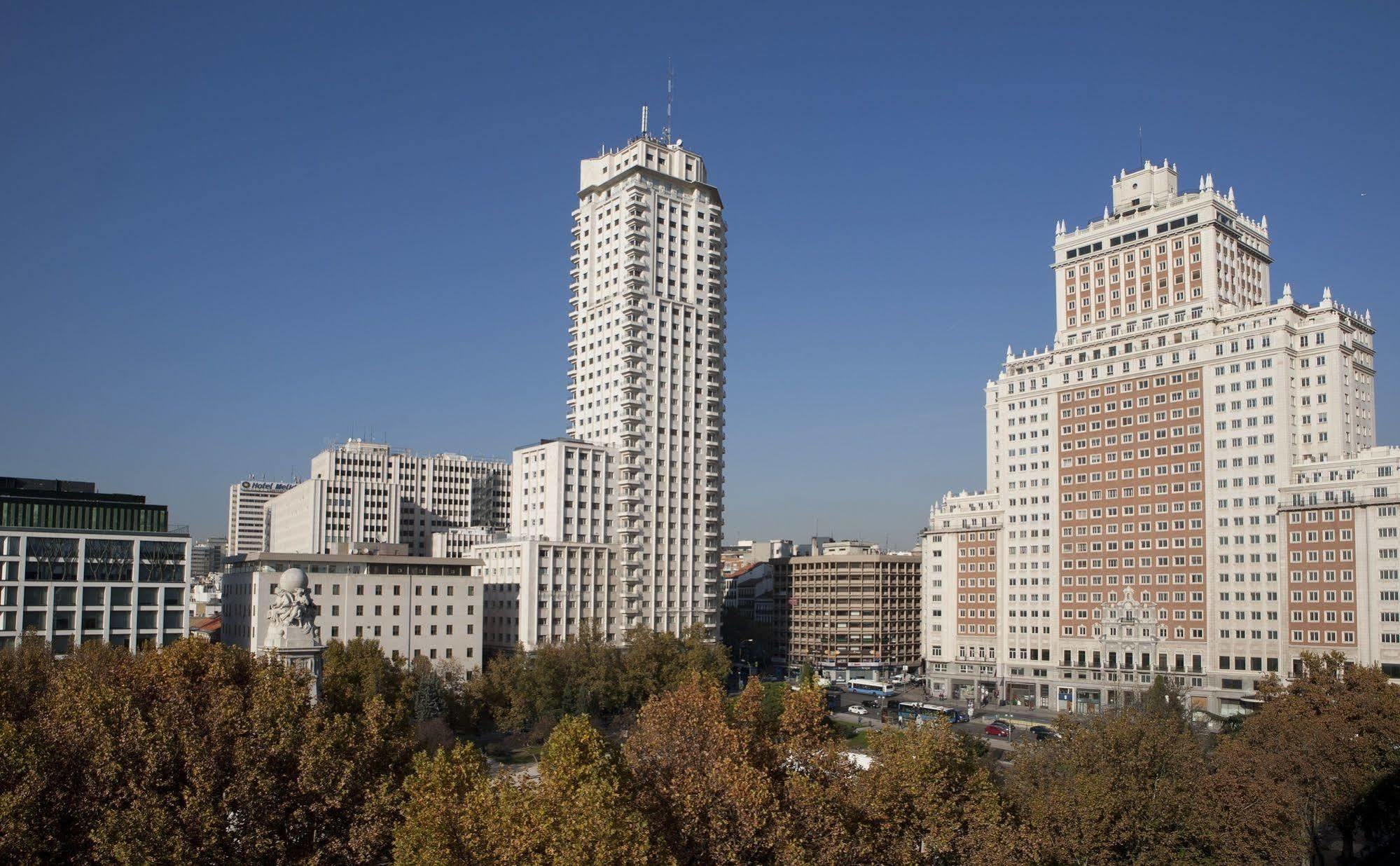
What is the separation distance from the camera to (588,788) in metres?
39.2

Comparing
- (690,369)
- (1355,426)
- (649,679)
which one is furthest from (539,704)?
(1355,426)

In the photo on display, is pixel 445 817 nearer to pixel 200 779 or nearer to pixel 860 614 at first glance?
pixel 200 779

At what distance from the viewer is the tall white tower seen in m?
149

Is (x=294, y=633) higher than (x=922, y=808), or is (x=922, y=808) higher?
(x=294, y=633)

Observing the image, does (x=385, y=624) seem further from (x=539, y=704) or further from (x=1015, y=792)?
(x=1015, y=792)

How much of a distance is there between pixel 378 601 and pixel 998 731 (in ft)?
212

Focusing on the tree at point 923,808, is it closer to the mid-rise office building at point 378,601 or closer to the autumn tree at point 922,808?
the autumn tree at point 922,808

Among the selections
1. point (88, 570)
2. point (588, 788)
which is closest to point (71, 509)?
point (88, 570)

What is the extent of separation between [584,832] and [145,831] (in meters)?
14.6

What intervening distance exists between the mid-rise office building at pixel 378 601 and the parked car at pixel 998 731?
54.7 metres

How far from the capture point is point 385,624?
12419 centimetres

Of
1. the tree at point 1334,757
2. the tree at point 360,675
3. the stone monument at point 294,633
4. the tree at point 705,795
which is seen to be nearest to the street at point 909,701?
the tree at point 1334,757

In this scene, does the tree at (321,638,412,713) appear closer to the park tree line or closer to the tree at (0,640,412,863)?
the park tree line

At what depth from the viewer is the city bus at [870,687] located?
519ft
